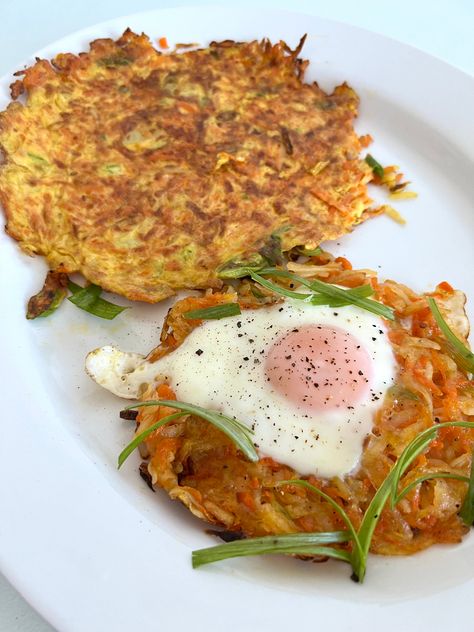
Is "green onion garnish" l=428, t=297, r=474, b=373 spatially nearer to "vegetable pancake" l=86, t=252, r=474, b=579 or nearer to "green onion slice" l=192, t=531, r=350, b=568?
"vegetable pancake" l=86, t=252, r=474, b=579

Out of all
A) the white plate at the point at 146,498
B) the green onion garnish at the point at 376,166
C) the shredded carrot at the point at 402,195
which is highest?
the green onion garnish at the point at 376,166

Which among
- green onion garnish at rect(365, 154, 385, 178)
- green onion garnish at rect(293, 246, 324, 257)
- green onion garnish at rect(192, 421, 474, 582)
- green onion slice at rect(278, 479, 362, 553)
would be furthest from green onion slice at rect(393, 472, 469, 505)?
green onion garnish at rect(365, 154, 385, 178)

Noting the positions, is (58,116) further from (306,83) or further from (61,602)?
(61,602)

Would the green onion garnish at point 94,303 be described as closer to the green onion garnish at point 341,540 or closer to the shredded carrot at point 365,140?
the green onion garnish at point 341,540

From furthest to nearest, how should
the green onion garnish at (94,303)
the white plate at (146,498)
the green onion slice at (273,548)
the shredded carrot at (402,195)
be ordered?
the shredded carrot at (402,195)
the green onion garnish at (94,303)
the green onion slice at (273,548)
the white plate at (146,498)

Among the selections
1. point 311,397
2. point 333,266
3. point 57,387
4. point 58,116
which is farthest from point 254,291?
point 58,116

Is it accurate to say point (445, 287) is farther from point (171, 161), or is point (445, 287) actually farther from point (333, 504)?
point (171, 161)

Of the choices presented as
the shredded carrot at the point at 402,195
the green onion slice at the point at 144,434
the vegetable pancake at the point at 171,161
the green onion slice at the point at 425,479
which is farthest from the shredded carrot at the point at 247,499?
the shredded carrot at the point at 402,195
